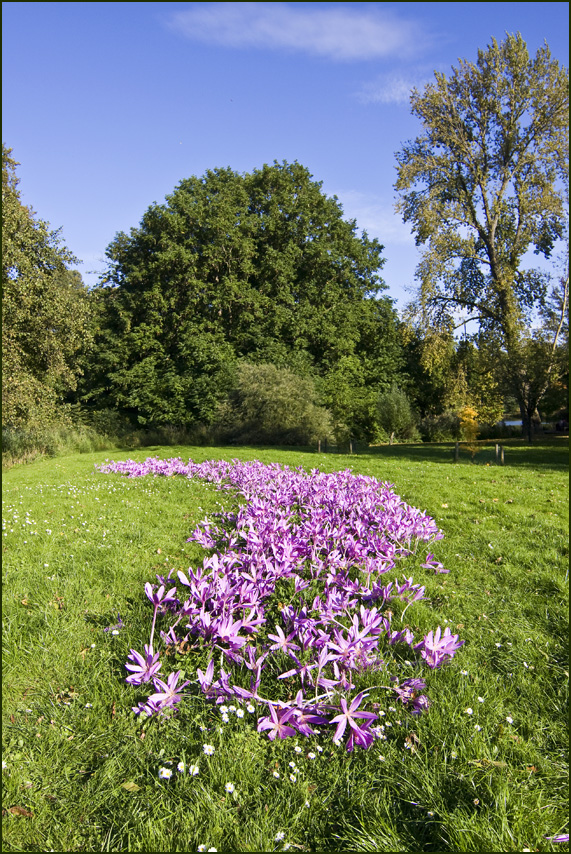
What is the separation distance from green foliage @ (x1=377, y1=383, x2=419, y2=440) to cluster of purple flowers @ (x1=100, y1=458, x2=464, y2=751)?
21.7 metres

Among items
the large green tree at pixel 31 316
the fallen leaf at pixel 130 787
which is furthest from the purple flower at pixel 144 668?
the large green tree at pixel 31 316

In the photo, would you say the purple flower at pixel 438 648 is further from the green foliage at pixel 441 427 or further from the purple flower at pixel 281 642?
the green foliage at pixel 441 427

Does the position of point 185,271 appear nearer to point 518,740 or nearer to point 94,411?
point 94,411

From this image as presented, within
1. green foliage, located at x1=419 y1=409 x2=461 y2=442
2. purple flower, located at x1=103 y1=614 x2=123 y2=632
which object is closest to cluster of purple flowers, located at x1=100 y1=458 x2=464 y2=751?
purple flower, located at x1=103 y1=614 x2=123 y2=632

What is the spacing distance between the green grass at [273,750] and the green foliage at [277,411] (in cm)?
1641

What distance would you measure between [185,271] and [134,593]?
28.1 metres

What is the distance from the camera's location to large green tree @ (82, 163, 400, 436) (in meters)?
27.4

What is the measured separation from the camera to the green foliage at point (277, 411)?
2058 cm

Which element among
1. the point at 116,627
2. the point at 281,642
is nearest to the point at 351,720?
the point at 281,642

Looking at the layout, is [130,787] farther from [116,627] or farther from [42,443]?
[42,443]

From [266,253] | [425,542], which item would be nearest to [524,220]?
[266,253]

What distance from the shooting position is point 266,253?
29250 millimetres

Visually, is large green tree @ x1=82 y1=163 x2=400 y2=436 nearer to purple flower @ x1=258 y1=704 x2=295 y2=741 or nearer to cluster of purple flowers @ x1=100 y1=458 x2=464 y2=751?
cluster of purple flowers @ x1=100 y1=458 x2=464 y2=751

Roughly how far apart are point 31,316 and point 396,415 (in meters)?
18.2
